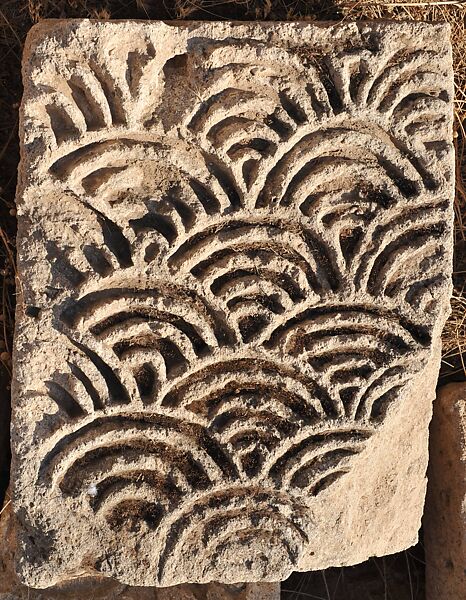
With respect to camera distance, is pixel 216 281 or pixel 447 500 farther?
pixel 447 500

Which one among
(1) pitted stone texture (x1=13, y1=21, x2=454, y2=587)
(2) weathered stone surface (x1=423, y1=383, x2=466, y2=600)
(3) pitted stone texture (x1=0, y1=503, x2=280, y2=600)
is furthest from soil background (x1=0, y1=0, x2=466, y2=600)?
(1) pitted stone texture (x1=13, y1=21, x2=454, y2=587)

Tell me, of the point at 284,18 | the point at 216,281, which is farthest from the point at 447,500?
the point at 284,18

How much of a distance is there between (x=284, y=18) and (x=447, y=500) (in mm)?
1362

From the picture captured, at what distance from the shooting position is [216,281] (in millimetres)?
1652

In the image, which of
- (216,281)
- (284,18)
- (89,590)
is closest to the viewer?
(216,281)

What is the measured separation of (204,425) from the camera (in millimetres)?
1643

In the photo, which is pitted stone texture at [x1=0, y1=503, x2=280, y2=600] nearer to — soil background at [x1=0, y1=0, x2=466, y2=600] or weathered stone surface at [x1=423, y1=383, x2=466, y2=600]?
soil background at [x1=0, y1=0, x2=466, y2=600]

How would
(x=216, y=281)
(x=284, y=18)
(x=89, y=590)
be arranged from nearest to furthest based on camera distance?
(x=216, y=281) < (x=89, y=590) < (x=284, y=18)

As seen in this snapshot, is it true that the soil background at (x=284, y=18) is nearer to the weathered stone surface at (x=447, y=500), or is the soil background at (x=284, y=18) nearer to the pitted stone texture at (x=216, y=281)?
the weathered stone surface at (x=447, y=500)

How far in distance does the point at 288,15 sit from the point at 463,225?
776 millimetres

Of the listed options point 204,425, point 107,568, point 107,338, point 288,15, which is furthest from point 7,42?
point 107,568

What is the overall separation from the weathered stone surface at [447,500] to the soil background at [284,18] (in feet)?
0.49

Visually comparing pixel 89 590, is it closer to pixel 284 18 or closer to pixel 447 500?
pixel 447 500

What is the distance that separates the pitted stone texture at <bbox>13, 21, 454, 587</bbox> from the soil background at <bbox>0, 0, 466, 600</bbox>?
1.18 ft
